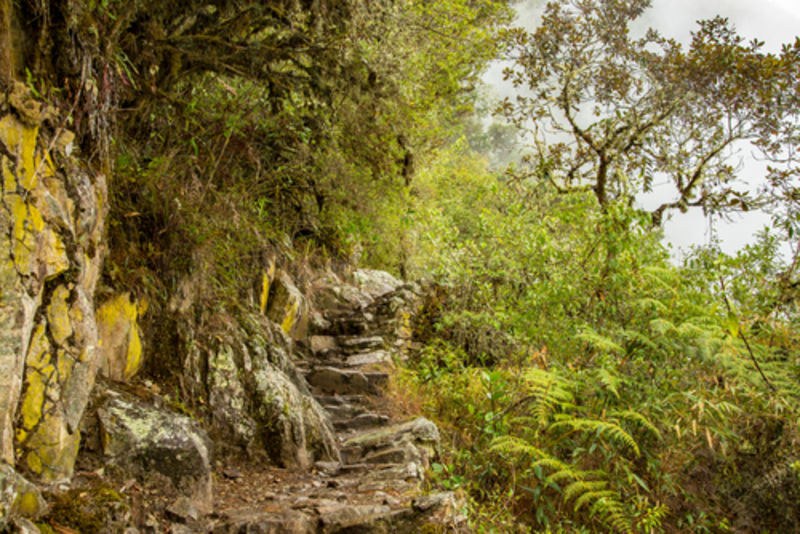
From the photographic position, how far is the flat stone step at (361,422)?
6.64 meters

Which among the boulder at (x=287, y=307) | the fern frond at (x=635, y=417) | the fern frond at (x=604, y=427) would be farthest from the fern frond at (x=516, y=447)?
the boulder at (x=287, y=307)

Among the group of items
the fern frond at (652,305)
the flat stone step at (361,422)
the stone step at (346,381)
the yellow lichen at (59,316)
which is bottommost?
the flat stone step at (361,422)

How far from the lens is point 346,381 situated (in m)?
7.83

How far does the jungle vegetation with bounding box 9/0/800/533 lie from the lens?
14.2 ft

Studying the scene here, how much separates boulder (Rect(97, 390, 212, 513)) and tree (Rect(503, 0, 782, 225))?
24.0ft

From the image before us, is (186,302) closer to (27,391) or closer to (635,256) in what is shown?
(27,391)

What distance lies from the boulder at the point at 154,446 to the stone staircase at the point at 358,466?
12.4 inches

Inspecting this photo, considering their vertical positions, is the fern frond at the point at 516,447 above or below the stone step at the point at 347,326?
below

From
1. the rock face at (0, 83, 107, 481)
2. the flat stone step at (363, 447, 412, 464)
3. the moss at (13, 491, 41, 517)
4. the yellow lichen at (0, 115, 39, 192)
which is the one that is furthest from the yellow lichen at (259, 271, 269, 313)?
the moss at (13, 491, 41, 517)

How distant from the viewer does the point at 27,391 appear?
279cm

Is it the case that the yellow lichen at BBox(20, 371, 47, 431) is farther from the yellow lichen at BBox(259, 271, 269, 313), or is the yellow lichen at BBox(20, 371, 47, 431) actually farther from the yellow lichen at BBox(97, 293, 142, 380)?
the yellow lichen at BBox(259, 271, 269, 313)

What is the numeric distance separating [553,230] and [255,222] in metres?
5.42

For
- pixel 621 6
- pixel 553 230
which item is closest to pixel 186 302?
pixel 553 230

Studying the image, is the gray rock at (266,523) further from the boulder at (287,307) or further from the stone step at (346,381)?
the boulder at (287,307)
